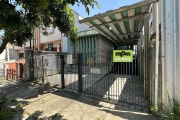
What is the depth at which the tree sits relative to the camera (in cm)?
298

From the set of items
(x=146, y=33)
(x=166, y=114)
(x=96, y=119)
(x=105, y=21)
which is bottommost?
(x=96, y=119)

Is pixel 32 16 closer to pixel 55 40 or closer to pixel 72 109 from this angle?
pixel 72 109

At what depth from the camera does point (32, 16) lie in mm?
5703

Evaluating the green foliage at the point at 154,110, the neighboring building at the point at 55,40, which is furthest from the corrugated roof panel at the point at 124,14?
the neighboring building at the point at 55,40

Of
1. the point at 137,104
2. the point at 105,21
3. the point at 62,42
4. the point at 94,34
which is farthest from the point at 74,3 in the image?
the point at 62,42

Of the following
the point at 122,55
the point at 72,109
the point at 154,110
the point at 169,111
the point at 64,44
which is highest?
the point at 64,44

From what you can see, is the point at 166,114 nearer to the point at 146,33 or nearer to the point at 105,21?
the point at 146,33

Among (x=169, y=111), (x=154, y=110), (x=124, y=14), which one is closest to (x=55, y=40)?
(x=124, y=14)

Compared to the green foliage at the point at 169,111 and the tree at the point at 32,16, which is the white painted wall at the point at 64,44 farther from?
the green foliage at the point at 169,111

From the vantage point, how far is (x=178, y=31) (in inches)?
111

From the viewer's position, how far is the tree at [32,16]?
2.98 metres

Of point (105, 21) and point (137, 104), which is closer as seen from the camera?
point (137, 104)

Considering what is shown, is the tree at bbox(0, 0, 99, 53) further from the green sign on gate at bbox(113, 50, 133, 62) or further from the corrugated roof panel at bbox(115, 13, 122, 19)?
the green sign on gate at bbox(113, 50, 133, 62)

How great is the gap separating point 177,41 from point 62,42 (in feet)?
36.5
